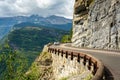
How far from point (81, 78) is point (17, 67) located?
A: 14849 mm

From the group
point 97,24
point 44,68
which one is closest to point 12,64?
point 44,68

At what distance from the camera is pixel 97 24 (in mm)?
65125

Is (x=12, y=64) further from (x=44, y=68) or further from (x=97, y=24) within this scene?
(x=97, y=24)

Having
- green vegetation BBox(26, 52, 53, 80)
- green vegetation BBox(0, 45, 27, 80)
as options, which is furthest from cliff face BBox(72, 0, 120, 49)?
green vegetation BBox(0, 45, 27, 80)

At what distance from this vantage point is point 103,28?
2391 inches

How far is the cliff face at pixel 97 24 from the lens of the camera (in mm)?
55344

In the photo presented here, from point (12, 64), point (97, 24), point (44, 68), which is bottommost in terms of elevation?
point (44, 68)

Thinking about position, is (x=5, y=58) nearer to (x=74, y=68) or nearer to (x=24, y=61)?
(x=24, y=61)

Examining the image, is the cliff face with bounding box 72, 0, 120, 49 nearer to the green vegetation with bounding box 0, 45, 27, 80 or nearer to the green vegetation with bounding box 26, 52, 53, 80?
the green vegetation with bounding box 26, 52, 53, 80

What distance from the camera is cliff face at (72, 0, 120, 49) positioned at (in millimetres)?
55344

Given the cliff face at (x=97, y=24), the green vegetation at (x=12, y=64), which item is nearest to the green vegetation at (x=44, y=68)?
the cliff face at (x=97, y=24)

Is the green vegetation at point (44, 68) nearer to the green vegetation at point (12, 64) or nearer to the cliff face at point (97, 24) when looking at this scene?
the cliff face at point (97, 24)

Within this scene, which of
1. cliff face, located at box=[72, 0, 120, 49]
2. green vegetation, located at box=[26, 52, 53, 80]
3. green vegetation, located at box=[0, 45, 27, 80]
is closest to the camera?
green vegetation, located at box=[0, 45, 27, 80]

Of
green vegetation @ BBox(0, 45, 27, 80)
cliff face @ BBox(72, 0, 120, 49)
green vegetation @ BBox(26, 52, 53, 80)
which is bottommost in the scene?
green vegetation @ BBox(26, 52, 53, 80)
